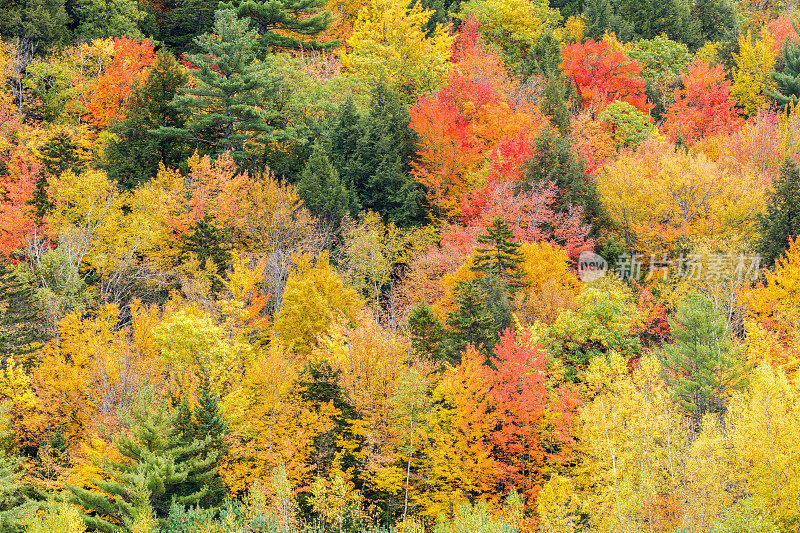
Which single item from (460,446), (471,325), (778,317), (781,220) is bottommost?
(460,446)

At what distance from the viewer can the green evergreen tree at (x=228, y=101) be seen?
5216cm

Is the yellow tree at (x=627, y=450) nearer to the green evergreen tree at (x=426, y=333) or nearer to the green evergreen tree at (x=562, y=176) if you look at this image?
the green evergreen tree at (x=426, y=333)

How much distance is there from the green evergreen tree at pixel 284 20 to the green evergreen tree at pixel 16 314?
30587mm

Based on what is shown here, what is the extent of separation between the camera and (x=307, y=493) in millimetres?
36062

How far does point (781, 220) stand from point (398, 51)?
105 feet

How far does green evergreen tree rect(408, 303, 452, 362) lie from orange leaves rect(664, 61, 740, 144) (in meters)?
32.8

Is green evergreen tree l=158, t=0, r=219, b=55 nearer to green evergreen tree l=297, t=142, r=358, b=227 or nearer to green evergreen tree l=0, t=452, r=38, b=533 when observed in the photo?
green evergreen tree l=297, t=142, r=358, b=227

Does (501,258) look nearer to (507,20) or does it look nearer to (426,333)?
(426,333)

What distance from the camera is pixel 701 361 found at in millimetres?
38219

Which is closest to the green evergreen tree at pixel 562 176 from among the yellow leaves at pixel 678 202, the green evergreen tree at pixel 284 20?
the yellow leaves at pixel 678 202

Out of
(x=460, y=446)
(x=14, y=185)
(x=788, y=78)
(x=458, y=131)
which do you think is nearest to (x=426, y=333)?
(x=460, y=446)

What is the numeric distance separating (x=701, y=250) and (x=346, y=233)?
68.9 ft

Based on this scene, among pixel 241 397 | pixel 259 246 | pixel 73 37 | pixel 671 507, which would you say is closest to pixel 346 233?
pixel 259 246

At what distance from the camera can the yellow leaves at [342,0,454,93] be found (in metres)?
62.4
